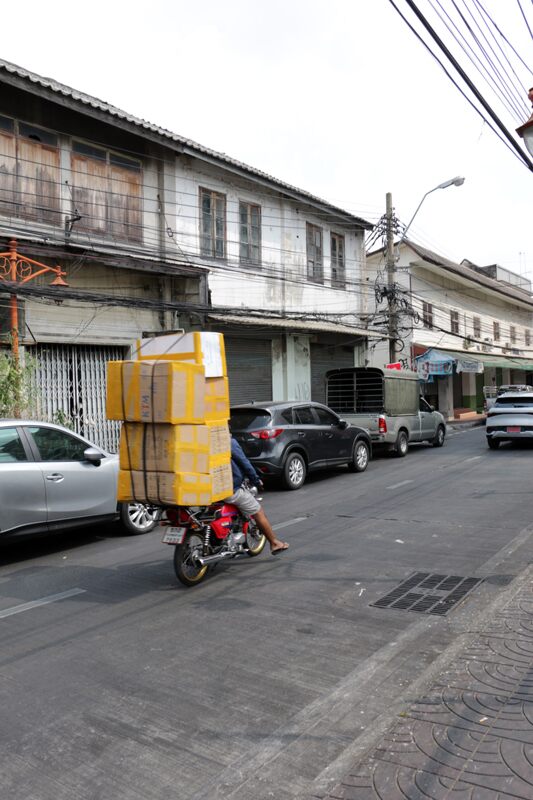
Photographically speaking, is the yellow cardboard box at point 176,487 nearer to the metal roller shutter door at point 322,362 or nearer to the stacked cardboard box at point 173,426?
the stacked cardboard box at point 173,426

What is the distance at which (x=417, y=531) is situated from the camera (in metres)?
8.14

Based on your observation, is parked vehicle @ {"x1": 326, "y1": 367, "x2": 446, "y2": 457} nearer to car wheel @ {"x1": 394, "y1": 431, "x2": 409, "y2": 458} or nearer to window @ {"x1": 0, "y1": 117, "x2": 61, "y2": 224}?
car wheel @ {"x1": 394, "y1": 431, "x2": 409, "y2": 458}

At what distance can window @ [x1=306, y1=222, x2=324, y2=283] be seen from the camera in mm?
21922

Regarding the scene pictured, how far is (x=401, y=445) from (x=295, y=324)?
538 cm

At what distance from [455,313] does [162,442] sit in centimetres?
3087

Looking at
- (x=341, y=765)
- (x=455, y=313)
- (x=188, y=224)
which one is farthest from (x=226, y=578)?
(x=455, y=313)

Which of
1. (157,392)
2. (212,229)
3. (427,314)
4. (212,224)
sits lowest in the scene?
(157,392)

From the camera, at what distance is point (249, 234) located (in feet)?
63.6

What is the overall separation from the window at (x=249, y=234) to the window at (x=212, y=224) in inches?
31.3

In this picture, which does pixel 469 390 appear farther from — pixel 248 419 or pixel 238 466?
pixel 238 466

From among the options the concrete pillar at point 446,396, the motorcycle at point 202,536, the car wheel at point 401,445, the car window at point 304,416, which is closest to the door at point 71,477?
the motorcycle at point 202,536

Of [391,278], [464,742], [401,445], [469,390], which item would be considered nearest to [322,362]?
[391,278]

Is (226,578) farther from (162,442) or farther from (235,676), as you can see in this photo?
(235,676)

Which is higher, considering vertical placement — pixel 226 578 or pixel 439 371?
pixel 439 371
